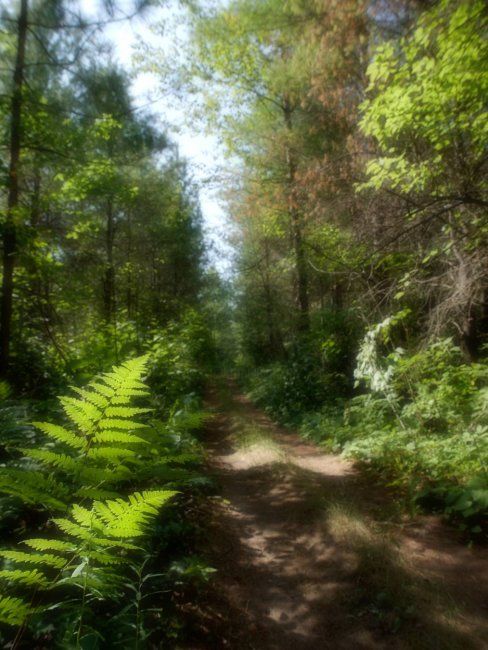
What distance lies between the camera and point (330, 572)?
3260mm

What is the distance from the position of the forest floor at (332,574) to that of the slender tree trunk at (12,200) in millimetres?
4854

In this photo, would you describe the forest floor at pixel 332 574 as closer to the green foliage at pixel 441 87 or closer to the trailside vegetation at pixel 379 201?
the trailside vegetation at pixel 379 201

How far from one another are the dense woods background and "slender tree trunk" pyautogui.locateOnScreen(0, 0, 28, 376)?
3cm

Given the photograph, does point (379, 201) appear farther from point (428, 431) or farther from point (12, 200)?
point (12, 200)

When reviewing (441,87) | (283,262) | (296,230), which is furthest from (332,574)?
(283,262)

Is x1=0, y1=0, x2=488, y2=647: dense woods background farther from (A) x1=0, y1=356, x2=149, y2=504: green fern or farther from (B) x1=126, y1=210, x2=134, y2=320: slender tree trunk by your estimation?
(B) x1=126, y1=210, x2=134, y2=320: slender tree trunk

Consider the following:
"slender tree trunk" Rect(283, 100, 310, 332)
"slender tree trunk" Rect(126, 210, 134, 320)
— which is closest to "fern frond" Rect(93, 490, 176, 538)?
"slender tree trunk" Rect(283, 100, 310, 332)

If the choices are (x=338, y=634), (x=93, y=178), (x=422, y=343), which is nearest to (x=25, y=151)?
(x=93, y=178)

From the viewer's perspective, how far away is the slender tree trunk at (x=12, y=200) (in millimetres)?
6289

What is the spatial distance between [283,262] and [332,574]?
11012mm

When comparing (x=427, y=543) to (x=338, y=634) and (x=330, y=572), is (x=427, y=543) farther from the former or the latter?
(x=338, y=634)

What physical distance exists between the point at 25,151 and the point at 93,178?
1.34 metres

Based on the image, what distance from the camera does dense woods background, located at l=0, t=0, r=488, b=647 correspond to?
242 cm

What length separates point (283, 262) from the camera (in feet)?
43.4
